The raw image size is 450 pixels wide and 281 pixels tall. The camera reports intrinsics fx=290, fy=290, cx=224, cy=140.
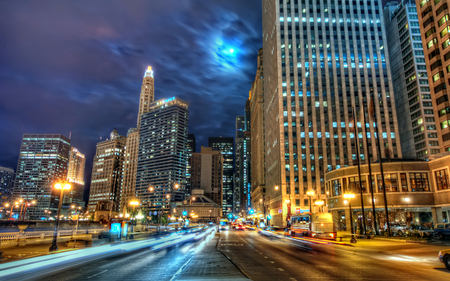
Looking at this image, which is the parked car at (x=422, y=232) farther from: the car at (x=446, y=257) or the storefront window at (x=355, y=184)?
the car at (x=446, y=257)

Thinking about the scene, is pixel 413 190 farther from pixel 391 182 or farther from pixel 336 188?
pixel 336 188

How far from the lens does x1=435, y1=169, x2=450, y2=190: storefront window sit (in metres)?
47.4

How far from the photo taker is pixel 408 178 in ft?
172

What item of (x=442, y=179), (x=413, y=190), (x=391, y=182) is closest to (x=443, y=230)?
(x=442, y=179)

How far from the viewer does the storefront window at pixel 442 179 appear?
156 feet

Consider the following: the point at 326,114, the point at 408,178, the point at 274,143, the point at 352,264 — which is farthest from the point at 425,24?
Result: the point at 352,264

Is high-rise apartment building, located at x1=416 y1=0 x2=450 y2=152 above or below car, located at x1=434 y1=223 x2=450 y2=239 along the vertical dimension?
above

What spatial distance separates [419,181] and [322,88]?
174 feet

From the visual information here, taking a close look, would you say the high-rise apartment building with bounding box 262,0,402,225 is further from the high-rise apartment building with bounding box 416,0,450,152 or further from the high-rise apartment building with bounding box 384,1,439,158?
the high-rise apartment building with bounding box 416,0,450,152

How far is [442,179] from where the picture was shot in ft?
159

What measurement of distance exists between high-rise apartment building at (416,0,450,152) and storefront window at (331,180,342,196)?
1149 inches

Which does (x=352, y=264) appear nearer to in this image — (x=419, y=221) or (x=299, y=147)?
(x=419, y=221)

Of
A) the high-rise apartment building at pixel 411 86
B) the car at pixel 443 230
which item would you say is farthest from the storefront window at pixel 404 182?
the high-rise apartment building at pixel 411 86

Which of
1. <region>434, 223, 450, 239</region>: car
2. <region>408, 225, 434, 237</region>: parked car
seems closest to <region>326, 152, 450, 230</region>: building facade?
<region>408, 225, 434, 237</region>: parked car
